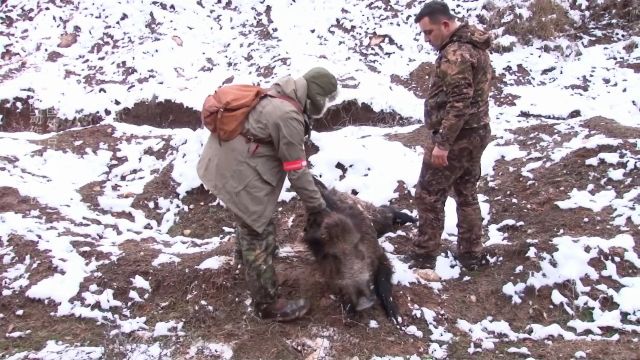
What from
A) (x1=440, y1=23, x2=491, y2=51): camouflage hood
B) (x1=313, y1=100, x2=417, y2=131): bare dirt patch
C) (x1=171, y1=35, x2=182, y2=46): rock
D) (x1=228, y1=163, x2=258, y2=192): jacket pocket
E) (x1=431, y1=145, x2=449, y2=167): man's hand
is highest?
(x1=171, y1=35, x2=182, y2=46): rock

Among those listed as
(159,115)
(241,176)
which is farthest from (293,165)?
(159,115)

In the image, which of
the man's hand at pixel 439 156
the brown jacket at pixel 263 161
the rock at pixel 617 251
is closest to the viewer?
the brown jacket at pixel 263 161

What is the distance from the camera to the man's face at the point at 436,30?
379 cm

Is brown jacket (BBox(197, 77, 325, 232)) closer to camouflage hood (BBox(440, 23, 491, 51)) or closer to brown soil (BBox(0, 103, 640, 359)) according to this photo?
brown soil (BBox(0, 103, 640, 359))

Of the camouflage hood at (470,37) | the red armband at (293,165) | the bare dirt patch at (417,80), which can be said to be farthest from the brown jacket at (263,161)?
the bare dirt patch at (417,80)

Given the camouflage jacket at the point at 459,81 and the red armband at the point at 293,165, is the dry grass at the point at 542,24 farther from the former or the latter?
the red armband at the point at 293,165

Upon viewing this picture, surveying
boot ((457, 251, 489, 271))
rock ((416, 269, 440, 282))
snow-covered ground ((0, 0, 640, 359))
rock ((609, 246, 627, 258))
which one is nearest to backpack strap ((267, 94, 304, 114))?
snow-covered ground ((0, 0, 640, 359))

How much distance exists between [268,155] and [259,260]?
79cm

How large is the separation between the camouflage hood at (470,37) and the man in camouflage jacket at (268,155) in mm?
1018

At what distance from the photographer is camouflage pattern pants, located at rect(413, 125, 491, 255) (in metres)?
4.10

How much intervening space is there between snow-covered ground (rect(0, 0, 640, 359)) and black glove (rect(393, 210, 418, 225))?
306 mm

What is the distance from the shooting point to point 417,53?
977cm

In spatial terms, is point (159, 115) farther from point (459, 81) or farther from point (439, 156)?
point (459, 81)

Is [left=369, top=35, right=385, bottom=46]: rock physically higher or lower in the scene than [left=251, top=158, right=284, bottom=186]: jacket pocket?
higher
